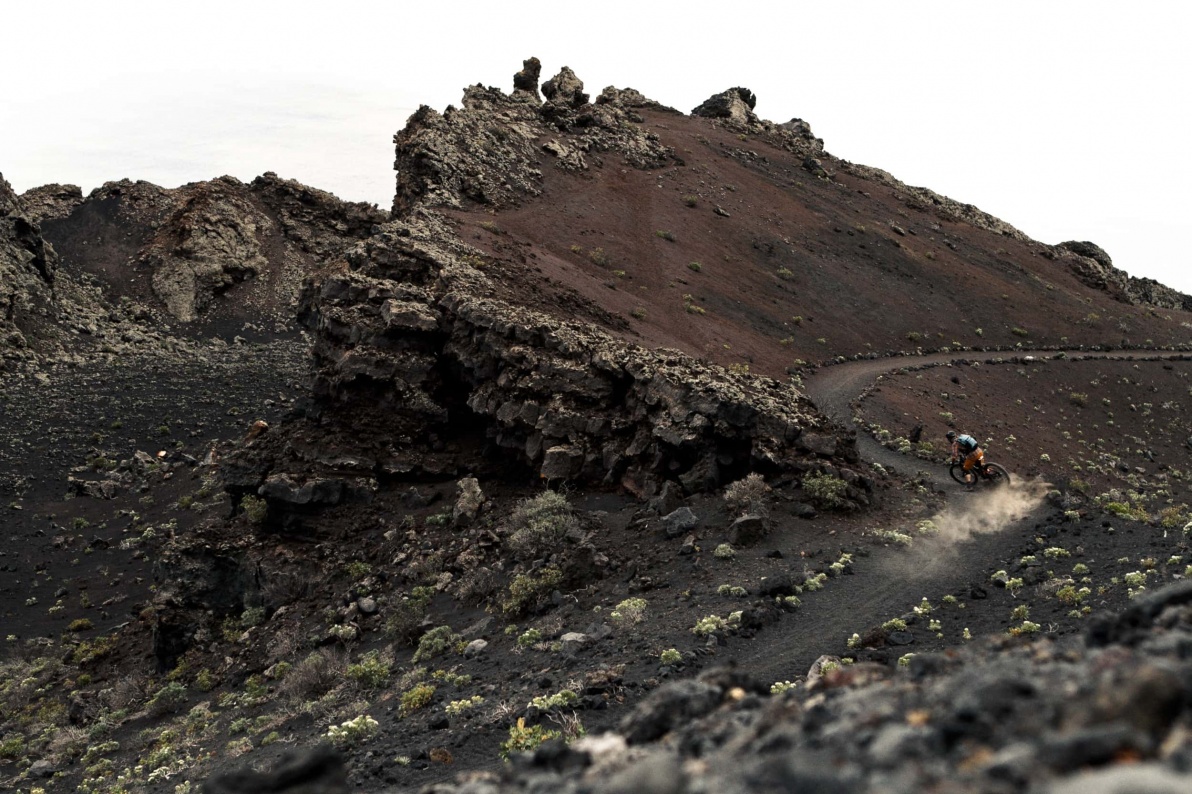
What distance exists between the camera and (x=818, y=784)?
14.3ft

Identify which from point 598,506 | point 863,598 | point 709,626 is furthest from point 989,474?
point 709,626

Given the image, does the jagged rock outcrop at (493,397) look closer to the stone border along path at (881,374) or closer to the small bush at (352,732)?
the stone border along path at (881,374)

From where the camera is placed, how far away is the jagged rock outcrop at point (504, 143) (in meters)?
41.1

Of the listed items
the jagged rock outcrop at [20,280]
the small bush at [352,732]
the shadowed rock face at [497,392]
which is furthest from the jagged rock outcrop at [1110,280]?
the jagged rock outcrop at [20,280]

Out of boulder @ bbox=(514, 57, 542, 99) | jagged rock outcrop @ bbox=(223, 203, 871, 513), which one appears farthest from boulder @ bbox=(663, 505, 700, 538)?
boulder @ bbox=(514, 57, 542, 99)

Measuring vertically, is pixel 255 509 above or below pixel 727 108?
below

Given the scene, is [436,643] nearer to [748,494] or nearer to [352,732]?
[352,732]

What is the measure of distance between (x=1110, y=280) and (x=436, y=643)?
63.3 meters

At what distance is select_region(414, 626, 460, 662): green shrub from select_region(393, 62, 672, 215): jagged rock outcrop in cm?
2334

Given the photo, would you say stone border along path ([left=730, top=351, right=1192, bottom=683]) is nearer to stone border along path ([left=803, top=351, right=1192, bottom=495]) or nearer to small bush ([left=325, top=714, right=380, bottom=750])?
stone border along path ([left=803, top=351, right=1192, bottom=495])

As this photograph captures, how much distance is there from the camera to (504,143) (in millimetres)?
47594

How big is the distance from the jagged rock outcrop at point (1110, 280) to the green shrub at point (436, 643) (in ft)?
197

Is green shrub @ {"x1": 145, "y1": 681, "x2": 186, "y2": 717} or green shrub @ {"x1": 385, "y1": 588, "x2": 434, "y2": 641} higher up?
green shrub @ {"x1": 385, "y1": 588, "x2": 434, "y2": 641}

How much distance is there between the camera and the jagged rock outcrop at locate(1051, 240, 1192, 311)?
205 ft
